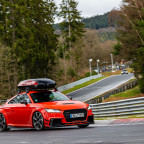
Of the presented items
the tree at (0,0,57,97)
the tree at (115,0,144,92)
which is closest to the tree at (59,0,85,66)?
the tree at (0,0,57,97)

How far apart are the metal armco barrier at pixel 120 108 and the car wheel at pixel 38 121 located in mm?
5456

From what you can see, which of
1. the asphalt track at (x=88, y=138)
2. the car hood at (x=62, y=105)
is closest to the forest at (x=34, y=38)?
the car hood at (x=62, y=105)

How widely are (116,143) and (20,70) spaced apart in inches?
1730

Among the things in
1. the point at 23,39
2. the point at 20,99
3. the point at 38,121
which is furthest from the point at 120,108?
the point at 23,39

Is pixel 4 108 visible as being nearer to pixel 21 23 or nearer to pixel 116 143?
pixel 116 143

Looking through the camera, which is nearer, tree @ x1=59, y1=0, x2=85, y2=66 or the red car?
the red car

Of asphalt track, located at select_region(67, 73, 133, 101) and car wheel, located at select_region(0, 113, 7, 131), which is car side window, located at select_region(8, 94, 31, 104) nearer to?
car wheel, located at select_region(0, 113, 7, 131)

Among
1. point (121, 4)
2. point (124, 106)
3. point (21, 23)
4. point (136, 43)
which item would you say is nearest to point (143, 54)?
point (136, 43)

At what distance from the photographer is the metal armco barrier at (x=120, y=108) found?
1599cm

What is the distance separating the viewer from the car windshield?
12.6m

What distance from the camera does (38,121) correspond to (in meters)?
11.8

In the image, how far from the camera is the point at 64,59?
79.2 meters

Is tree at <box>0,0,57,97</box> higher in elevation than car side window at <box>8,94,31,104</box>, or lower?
higher

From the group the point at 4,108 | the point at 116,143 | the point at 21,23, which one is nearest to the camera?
the point at 116,143
